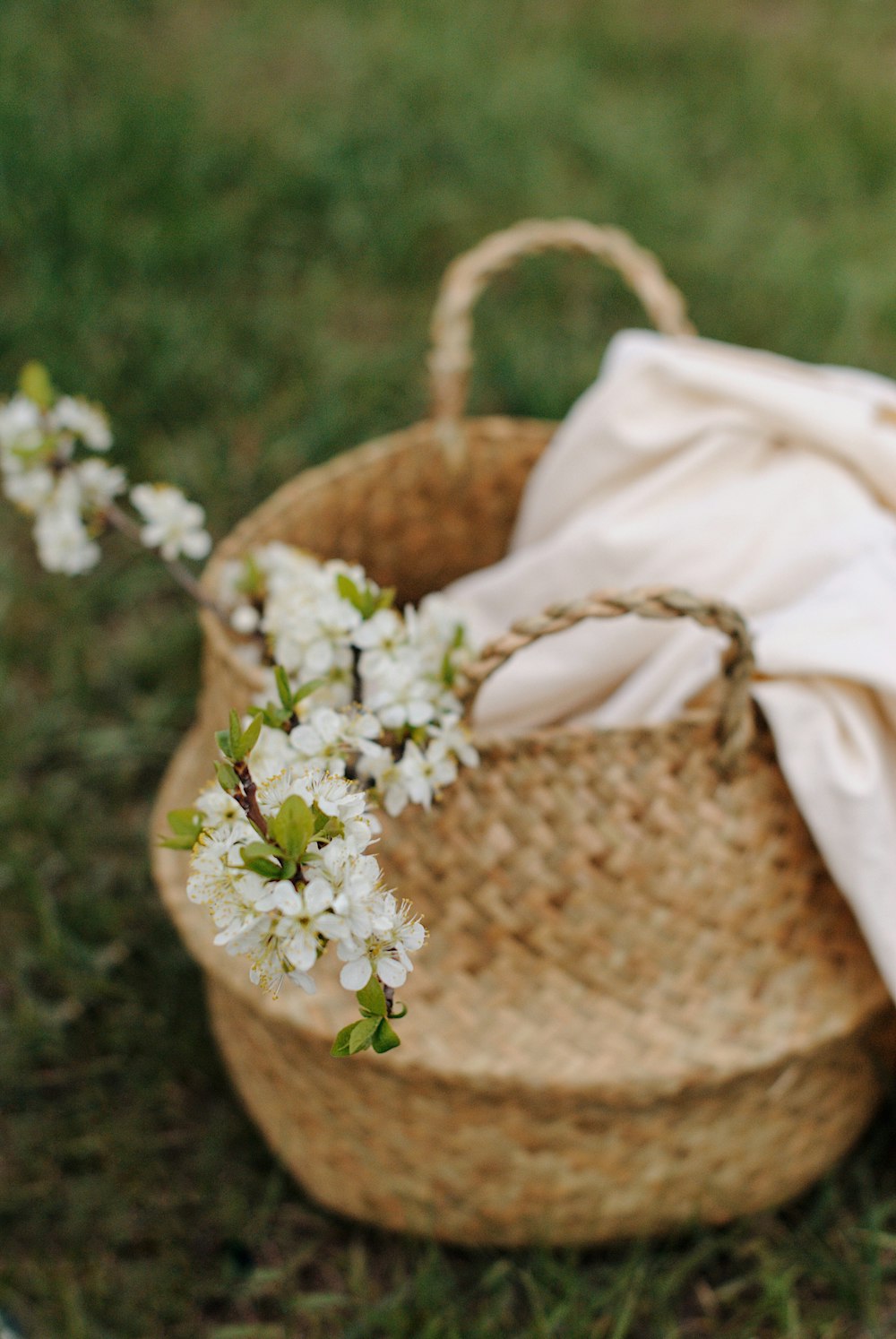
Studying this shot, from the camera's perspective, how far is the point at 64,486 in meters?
0.86

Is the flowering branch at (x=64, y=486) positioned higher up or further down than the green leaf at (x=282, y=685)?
further down

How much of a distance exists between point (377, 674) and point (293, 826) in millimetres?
211

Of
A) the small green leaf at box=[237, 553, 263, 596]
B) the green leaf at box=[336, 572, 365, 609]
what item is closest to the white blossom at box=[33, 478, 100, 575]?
the small green leaf at box=[237, 553, 263, 596]

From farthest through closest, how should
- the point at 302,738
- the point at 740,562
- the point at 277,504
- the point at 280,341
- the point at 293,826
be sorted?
1. the point at 280,341
2. the point at 277,504
3. the point at 740,562
4. the point at 302,738
5. the point at 293,826

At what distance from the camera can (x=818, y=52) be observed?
248 cm

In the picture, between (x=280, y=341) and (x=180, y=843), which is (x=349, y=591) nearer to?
(x=180, y=843)

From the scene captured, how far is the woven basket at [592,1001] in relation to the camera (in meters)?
0.84

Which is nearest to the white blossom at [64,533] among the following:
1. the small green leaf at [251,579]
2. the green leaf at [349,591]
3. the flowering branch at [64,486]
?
the flowering branch at [64,486]

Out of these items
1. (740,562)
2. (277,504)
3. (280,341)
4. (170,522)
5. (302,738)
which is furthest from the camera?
→ (280,341)

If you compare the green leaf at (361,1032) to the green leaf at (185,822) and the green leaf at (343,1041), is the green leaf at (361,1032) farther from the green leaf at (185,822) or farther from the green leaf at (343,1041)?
the green leaf at (185,822)

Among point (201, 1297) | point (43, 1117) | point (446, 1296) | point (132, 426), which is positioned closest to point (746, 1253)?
point (446, 1296)

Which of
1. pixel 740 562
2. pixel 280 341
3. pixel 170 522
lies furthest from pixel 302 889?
pixel 280 341

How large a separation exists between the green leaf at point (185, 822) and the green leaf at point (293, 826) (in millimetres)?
136

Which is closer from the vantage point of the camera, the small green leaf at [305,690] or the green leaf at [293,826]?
the green leaf at [293,826]
